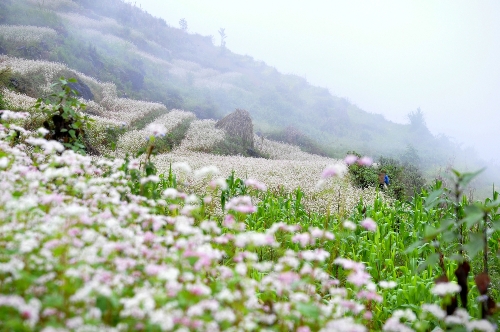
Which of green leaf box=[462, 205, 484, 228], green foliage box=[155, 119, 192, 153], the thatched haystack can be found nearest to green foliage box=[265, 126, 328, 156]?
the thatched haystack

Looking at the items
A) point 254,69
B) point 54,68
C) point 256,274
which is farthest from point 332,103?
point 256,274

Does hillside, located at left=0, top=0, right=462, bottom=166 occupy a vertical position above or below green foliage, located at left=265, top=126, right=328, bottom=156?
above

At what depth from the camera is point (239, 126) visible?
24.6 metres

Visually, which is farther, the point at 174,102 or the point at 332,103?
the point at 332,103

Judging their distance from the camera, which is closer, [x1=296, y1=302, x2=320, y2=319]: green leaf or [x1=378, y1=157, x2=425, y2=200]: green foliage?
[x1=296, y1=302, x2=320, y2=319]: green leaf

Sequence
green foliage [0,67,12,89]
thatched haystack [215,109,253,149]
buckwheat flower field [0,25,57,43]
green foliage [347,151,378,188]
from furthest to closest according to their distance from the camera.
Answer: buckwheat flower field [0,25,57,43] → thatched haystack [215,109,253,149] → green foliage [347,151,378,188] → green foliage [0,67,12,89]

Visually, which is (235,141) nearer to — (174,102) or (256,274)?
(174,102)

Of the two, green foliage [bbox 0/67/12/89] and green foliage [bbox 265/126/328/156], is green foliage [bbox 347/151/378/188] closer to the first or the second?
green foliage [bbox 0/67/12/89]

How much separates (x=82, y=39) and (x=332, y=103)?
126 feet

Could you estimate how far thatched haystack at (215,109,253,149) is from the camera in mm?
24150

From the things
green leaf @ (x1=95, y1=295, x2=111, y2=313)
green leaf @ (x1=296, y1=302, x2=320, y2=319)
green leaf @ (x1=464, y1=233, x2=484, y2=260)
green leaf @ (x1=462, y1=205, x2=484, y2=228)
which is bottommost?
green leaf @ (x1=95, y1=295, x2=111, y2=313)

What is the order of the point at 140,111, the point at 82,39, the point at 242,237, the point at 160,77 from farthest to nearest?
the point at 160,77
the point at 82,39
the point at 140,111
the point at 242,237

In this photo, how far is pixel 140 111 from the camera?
2486 centimetres

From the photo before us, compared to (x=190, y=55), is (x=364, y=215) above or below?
below
